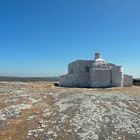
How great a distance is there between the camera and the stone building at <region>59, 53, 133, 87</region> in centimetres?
5981

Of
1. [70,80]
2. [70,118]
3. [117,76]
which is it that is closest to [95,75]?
[117,76]

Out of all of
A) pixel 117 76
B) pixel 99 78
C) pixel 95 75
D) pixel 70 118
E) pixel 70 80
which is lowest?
pixel 70 118

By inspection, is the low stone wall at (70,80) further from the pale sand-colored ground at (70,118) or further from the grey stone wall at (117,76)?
the pale sand-colored ground at (70,118)

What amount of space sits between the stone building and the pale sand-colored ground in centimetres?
2609

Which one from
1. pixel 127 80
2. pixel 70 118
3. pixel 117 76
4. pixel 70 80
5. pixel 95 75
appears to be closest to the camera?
pixel 70 118

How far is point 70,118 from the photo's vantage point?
998 inches

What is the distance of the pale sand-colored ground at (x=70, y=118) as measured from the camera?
22.3 meters

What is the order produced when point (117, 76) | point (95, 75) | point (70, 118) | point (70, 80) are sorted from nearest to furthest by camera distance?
point (70, 118) → point (95, 75) → point (117, 76) → point (70, 80)

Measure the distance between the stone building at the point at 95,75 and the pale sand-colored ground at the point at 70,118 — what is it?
85.6 feet

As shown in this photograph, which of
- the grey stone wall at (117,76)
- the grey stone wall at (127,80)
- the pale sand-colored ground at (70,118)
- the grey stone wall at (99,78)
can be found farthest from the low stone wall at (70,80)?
the pale sand-colored ground at (70,118)

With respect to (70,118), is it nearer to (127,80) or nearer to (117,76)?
(117,76)

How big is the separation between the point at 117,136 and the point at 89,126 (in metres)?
2.87

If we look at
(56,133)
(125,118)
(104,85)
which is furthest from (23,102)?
(104,85)

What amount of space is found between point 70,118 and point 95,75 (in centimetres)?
3511
